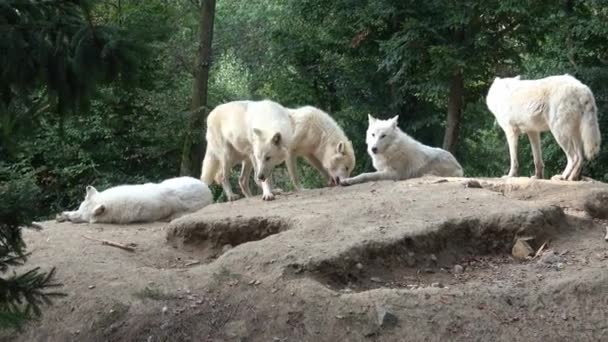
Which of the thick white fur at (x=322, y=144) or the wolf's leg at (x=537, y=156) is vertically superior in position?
the wolf's leg at (x=537, y=156)

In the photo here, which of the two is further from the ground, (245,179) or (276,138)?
(276,138)

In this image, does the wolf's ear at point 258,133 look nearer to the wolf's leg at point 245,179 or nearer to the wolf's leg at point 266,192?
the wolf's leg at point 266,192

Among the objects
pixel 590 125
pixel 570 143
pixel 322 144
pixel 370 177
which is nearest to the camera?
pixel 590 125

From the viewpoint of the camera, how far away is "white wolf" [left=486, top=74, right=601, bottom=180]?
30.9ft

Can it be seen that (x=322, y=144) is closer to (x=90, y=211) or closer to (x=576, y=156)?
(x=90, y=211)

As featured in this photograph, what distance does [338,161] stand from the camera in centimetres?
1148

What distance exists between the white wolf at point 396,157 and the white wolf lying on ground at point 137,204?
282 centimetres

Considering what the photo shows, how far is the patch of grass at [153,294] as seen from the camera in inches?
260

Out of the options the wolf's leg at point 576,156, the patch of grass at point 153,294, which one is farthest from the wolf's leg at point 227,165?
the wolf's leg at point 576,156

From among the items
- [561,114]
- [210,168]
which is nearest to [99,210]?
[210,168]

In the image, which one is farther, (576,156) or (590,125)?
(576,156)

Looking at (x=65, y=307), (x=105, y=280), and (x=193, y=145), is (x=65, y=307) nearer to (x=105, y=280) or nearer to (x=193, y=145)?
(x=105, y=280)

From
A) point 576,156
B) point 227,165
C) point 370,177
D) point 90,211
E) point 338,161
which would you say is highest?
point 576,156

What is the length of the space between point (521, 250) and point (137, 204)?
18.5 feet
